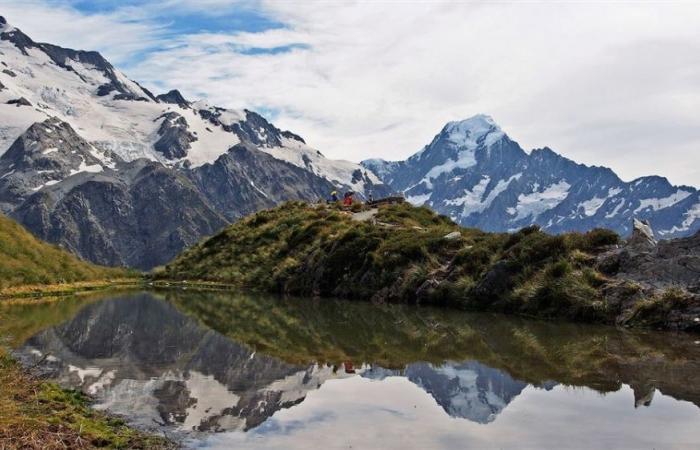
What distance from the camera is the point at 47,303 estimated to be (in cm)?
3409

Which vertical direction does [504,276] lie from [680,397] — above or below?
above

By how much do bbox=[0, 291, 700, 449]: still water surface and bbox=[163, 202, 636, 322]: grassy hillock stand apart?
11.0 feet

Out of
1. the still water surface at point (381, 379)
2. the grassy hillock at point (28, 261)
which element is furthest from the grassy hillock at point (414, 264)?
the grassy hillock at point (28, 261)

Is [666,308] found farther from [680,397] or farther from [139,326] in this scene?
[139,326]

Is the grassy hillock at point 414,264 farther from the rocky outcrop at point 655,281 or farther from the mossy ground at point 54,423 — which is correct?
the mossy ground at point 54,423

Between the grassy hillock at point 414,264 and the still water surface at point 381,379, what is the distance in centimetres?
334

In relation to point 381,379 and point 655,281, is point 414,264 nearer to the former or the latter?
point 655,281

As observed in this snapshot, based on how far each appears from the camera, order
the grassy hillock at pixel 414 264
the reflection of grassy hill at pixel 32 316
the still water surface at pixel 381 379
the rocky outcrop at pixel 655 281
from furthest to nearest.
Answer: the grassy hillock at pixel 414 264
the rocky outcrop at pixel 655 281
the reflection of grassy hill at pixel 32 316
the still water surface at pixel 381 379

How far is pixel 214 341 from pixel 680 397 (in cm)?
1374

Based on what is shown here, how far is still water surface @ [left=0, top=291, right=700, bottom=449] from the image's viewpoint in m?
11.2

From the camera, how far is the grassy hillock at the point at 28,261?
3962 centimetres

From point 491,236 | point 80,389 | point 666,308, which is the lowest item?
point 80,389

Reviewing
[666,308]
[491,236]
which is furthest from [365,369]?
[491,236]

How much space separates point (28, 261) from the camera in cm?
4244
